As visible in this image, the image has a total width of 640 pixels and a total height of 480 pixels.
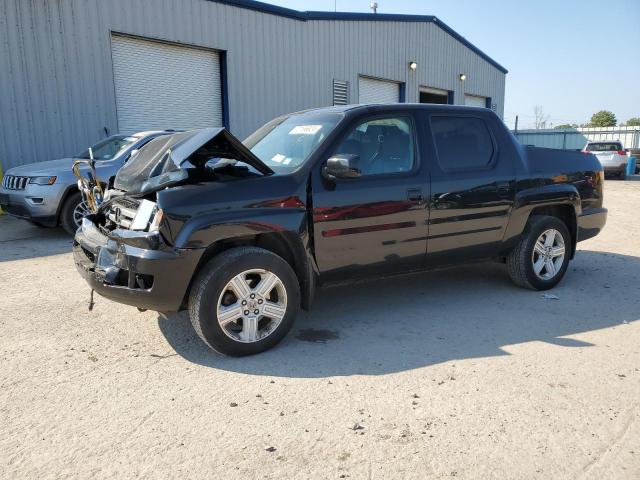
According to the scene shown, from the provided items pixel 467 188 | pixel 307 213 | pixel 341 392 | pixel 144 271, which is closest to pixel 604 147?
pixel 467 188

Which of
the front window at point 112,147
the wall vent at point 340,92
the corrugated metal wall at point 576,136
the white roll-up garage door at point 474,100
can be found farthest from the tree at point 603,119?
the front window at point 112,147

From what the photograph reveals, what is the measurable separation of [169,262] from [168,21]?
36.3ft

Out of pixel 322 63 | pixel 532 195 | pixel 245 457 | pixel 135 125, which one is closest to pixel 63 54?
pixel 135 125

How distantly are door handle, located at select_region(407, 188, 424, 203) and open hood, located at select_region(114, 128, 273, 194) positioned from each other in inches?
47.4

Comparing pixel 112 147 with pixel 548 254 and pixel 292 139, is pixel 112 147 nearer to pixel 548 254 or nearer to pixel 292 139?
pixel 292 139

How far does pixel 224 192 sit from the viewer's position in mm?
3469

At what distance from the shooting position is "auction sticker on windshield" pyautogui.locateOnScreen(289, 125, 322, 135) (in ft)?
13.7

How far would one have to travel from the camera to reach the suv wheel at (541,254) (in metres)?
5.03

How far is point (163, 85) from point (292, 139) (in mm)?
9839

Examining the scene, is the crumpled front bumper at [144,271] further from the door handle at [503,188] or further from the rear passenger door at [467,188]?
the door handle at [503,188]

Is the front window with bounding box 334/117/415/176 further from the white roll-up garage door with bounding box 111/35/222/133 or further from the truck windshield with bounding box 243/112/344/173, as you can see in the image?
the white roll-up garage door with bounding box 111/35/222/133

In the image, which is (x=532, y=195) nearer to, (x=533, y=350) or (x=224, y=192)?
(x=533, y=350)

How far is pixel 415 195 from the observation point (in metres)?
4.21

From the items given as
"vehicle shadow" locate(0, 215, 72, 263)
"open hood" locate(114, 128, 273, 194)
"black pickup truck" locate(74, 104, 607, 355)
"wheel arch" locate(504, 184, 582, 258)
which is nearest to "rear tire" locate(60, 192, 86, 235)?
"vehicle shadow" locate(0, 215, 72, 263)
